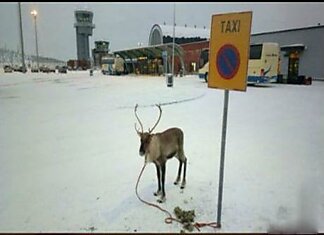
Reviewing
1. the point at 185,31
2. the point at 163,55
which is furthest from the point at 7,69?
the point at 185,31

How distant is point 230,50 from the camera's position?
2.53 metres

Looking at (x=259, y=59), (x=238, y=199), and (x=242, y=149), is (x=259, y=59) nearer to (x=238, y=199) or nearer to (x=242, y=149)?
(x=242, y=149)

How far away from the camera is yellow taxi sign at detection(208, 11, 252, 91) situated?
242 cm

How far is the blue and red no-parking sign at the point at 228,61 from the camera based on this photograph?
8.20 ft

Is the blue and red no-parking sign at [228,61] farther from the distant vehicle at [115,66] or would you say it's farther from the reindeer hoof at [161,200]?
the distant vehicle at [115,66]

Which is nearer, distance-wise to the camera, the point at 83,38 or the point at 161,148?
the point at 161,148

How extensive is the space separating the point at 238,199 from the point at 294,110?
7.69 meters

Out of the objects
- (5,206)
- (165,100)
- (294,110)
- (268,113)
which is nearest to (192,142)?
(5,206)

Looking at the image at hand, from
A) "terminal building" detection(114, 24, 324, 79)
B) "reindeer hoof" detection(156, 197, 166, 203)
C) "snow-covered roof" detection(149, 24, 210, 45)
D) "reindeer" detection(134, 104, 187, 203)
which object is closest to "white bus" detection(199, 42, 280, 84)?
"terminal building" detection(114, 24, 324, 79)

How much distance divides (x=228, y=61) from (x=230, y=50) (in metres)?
0.10

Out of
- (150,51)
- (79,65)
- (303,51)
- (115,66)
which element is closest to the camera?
(303,51)

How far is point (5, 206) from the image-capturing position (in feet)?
11.0

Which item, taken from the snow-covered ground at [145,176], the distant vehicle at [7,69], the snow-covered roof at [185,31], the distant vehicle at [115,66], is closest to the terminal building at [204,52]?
the snow-covered roof at [185,31]

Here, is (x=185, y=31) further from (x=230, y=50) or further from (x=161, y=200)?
(x=230, y=50)
